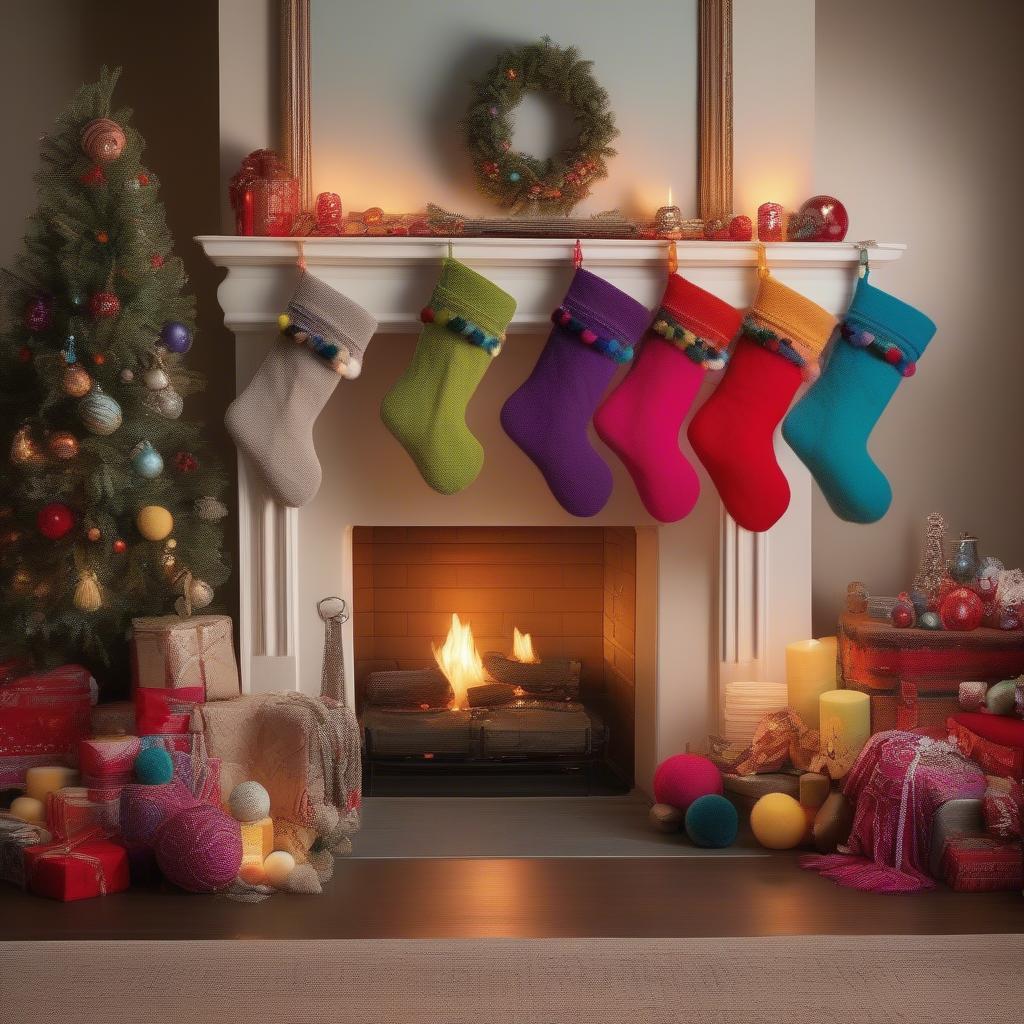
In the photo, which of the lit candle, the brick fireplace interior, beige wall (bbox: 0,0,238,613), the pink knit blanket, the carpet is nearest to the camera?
the pink knit blanket

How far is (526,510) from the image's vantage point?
3.08 metres

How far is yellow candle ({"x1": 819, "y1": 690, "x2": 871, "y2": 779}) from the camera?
106 inches

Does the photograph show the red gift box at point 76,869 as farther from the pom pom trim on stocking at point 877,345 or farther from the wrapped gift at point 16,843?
the pom pom trim on stocking at point 877,345

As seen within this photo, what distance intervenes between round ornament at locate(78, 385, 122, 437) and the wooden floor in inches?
36.9

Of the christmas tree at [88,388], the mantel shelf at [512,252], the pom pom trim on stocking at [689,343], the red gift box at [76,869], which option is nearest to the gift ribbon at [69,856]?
the red gift box at [76,869]

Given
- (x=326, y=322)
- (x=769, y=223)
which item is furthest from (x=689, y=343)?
(x=326, y=322)

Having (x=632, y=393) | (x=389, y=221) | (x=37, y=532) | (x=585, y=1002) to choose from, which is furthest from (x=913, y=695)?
(x=37, y=532)

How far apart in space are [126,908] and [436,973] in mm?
661

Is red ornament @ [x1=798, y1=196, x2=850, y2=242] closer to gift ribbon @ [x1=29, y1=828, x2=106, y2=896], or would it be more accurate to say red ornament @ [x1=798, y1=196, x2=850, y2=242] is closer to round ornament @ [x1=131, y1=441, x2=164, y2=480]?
round ornament @ [x1=131, y1=441, x2=164, y2=480]

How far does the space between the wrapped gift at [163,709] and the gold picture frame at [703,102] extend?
117cm

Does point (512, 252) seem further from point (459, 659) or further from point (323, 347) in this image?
point (459, 659)

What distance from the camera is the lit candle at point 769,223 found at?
2.88 meters

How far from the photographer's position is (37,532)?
2.70 metres

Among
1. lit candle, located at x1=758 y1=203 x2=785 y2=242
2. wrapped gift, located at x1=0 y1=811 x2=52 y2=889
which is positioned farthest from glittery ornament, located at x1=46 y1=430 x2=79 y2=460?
lit candle, located at x1=758 y1=203 x2=785 y2=242
